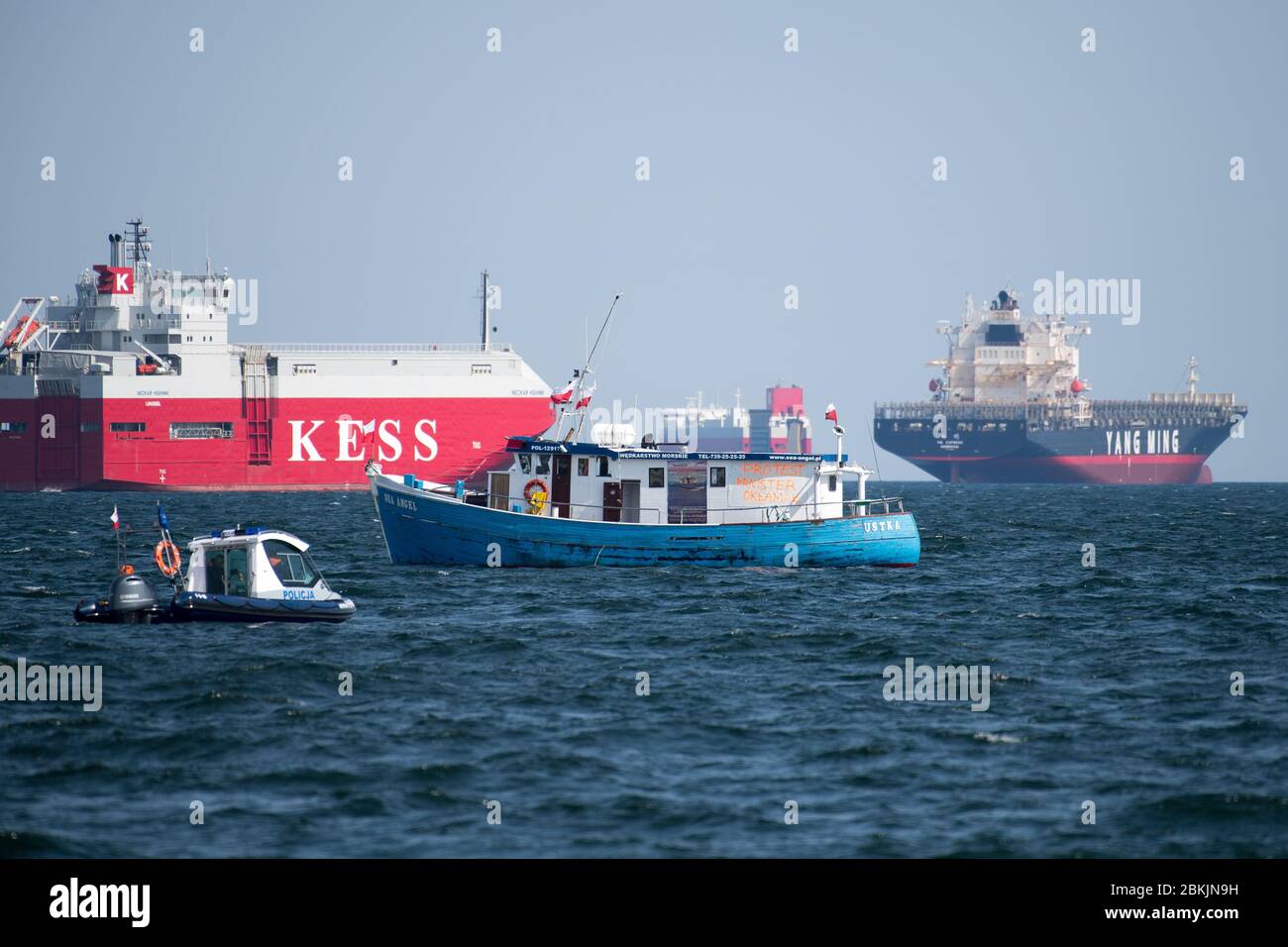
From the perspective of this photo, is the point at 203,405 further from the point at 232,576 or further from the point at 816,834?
the point at 816,834

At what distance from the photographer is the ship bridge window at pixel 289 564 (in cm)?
2773

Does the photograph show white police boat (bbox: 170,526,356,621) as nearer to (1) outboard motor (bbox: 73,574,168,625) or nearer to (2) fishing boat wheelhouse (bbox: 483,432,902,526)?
(1) outboard motor (bbox: 73,574,168,625)

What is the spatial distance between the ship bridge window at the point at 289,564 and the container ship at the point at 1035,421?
455 ft

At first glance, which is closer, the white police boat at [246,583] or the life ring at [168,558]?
the white police boat at [246,583]

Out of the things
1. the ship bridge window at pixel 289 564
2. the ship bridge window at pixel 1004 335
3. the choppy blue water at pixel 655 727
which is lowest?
the choppy blue water at pixel 655 727

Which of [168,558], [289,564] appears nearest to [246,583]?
[289,564]

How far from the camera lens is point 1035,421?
531 feet

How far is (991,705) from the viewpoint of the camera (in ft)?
71.2

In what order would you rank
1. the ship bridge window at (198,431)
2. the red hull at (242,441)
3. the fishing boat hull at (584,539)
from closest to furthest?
the fishing boat hull at (584,539), the red hull at (242,441), the ship bridge window at (198,431)

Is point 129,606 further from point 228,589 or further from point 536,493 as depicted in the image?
A: point 536,493

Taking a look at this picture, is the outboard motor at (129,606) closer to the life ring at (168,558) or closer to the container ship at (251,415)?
the life ring at (168,558)

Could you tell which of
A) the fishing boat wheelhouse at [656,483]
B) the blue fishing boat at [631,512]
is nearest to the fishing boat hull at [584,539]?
the blue fishing boat at [631,512]

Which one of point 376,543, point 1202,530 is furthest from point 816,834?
point 1202,530

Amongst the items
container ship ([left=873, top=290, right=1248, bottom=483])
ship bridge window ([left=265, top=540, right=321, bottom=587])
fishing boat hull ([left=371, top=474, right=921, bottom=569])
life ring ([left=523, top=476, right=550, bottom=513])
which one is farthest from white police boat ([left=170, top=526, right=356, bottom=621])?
container ship ([left=873, top=290, right=1248, bottom=483])
